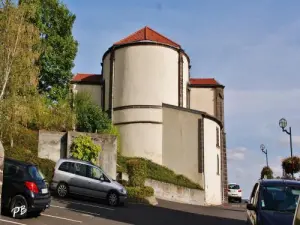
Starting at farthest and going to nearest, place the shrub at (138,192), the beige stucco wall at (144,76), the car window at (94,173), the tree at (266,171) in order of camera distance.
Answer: the tree at (266,171)
the beige stucco wall at (144,76)
the shrub at (138,192)
the car window at (94,173)

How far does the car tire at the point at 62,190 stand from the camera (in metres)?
21.6

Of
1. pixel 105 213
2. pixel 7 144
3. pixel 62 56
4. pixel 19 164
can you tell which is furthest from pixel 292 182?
pixel 62 56

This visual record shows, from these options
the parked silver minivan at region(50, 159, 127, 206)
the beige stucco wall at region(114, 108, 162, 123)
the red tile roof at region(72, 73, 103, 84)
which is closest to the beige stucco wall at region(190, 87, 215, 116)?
the beige stucco wall at region(114, 108, 162, 123)

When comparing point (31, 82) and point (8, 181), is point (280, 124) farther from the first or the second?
point (8, 181)

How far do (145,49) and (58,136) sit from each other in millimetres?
15760

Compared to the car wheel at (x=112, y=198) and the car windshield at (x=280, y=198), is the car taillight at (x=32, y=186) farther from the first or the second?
the car wheel at (x=112, y=198)

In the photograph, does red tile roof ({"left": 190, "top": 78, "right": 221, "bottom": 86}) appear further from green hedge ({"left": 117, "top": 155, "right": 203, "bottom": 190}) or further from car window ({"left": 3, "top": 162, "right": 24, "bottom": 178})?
car window ({"left": 3, "top": 162, "right": 24, "bottom": 178})

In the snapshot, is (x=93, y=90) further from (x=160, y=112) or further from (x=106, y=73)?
(x=160, y=112)

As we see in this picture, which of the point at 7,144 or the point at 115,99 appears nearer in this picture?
the point at 7,144

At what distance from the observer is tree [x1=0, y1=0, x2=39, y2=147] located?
23.1m

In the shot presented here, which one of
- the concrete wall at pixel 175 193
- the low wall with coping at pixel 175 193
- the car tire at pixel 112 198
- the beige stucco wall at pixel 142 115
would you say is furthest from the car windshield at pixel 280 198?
the beige stucco wall at pixel 142 115

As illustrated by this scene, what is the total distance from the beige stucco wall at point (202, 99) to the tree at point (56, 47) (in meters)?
14.7

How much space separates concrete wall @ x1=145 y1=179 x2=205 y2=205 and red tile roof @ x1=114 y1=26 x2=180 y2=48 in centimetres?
1512

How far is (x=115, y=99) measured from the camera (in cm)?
4138
